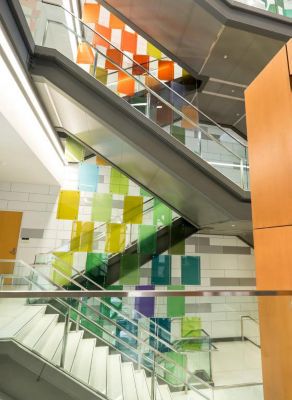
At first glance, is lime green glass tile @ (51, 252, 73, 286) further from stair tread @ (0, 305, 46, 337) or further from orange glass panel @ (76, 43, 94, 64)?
orange glass panel @ (76, 43, 94, 64)

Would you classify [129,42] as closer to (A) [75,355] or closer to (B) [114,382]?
(A) [75,355]

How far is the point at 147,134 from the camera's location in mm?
3932

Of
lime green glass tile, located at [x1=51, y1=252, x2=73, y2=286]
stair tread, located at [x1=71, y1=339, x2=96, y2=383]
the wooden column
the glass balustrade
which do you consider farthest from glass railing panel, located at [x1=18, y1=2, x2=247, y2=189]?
lime green glass tile, located at [x1=51, y1=252, x2=73, y2=286]

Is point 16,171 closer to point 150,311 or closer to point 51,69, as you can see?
point 51,69

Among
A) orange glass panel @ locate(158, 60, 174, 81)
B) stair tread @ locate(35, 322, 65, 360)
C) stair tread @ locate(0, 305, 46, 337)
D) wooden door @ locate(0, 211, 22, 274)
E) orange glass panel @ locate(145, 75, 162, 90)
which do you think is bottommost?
stair tread @ locate(35, 322, 65, 360)

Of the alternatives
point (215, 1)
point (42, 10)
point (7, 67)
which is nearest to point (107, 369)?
point (7, 67)

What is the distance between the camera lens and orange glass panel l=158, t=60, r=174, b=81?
614cm

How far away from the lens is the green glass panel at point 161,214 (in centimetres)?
620

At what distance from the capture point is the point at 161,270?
6.24 metres

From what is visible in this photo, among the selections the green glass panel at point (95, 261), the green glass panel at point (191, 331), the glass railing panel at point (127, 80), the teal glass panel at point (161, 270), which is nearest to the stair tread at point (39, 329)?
the green glass panel at point (191, 331)

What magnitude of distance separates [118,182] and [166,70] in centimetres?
322

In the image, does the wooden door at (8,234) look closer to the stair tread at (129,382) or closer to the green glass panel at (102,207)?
the green glass panel at (102,207)

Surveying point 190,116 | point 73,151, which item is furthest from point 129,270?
point 190,116

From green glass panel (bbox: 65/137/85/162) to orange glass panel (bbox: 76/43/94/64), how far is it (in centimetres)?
226
